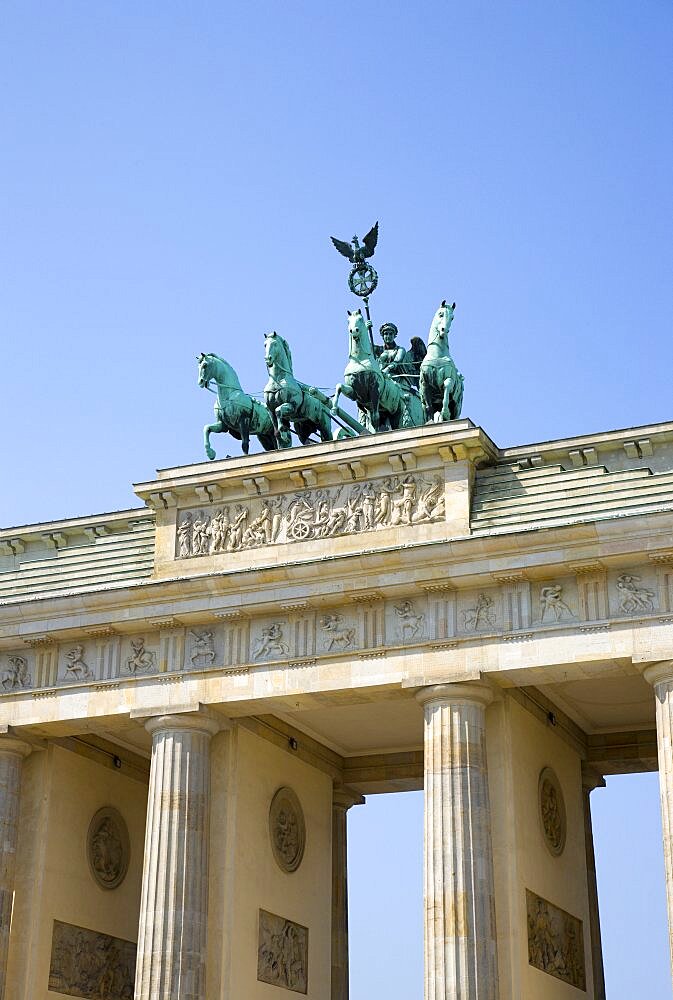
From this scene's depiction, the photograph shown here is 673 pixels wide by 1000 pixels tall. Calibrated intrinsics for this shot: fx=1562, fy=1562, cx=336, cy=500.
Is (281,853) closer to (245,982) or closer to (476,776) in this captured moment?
(245,982)

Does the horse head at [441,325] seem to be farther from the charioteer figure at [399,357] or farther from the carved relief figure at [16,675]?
the carved relief figure at [16,675]

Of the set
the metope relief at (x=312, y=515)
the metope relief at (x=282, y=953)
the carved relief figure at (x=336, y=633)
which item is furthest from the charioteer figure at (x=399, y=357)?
the metope relief at (x=282, y=953)

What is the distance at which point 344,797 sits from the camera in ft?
121

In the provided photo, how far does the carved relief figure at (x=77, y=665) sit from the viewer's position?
3194cm

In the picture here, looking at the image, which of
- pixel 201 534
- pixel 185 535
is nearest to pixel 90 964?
pixel 185 535

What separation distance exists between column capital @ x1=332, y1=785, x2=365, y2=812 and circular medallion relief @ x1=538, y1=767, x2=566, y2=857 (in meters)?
6.16

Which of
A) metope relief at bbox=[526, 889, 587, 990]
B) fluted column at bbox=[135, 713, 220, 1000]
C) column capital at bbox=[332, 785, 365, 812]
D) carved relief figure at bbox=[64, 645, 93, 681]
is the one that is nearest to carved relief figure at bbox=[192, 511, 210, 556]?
carved relief figure at bbox=[64, 645, 93, 681]

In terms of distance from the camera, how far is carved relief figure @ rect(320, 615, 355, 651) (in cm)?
2991

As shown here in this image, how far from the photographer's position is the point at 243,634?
3080 cm

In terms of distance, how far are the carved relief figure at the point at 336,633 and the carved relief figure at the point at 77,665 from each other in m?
5.20

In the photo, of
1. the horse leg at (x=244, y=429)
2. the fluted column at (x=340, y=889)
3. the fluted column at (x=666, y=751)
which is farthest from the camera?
the fluted column at (x=340, y=889)

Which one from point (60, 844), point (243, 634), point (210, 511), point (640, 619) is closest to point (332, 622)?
point (243, 634)

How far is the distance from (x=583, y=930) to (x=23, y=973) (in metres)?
11.4

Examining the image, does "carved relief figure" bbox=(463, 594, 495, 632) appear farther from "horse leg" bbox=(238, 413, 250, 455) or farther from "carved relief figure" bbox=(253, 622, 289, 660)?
"horse leg" bbox=(238, 413, 250, 455)
